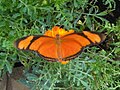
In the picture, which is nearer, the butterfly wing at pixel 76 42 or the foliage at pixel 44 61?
the butterfly wing at pixel 76 42

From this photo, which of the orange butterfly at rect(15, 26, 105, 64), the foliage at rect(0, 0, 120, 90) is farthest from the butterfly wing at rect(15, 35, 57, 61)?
the foliage at rect(0, 0, 120, 90)

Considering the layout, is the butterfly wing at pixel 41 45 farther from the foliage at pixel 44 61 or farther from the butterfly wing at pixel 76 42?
the foliage at pixel 44 61

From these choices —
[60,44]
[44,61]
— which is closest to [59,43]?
[60,44]

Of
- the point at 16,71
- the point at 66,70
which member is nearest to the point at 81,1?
the point at 66,70

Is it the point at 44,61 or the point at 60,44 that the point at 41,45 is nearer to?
the point at 60,44

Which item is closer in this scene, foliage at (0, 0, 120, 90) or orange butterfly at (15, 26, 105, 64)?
orange butterfly at (15, 26, 105, 64)

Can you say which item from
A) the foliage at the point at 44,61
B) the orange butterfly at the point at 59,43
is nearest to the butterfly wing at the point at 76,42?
the orange butterfly at the point at 59,43

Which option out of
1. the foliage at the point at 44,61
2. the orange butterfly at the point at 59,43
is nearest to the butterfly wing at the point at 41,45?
the orange butterfly at the point at 59,43

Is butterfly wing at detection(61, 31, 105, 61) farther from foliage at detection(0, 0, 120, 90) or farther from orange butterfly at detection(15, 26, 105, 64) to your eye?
foliage at detection(0, 0, 120, 90)

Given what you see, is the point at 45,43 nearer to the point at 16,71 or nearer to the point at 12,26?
the point at 12,26
